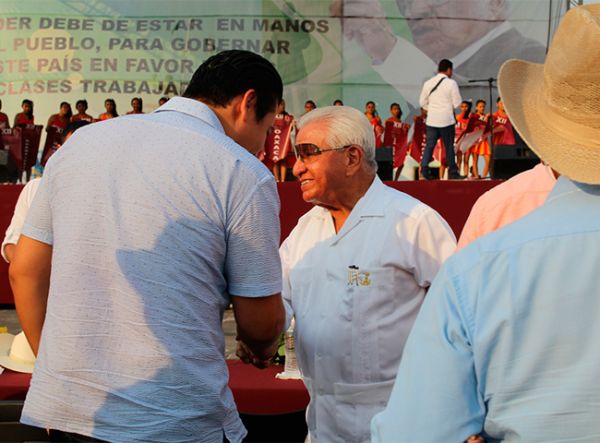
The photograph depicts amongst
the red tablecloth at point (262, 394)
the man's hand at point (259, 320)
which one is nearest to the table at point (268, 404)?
the red tablecloth at point (262, 394)

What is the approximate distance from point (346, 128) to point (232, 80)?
97 centimetres

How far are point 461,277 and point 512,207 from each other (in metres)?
1.51

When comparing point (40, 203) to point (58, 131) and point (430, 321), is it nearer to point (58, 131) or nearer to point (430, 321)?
point (430, 321)

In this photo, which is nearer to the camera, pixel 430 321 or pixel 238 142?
pixel 430 321

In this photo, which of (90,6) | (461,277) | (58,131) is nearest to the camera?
(461,277)

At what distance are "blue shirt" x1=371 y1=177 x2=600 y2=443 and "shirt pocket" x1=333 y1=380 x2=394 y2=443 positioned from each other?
5.17 ft

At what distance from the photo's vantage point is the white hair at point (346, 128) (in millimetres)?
2949

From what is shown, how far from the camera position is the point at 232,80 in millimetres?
2031

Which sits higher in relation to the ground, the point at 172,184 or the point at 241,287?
the point at 172,184

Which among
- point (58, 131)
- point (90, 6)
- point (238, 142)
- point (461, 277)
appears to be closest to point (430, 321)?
point (461, 277)

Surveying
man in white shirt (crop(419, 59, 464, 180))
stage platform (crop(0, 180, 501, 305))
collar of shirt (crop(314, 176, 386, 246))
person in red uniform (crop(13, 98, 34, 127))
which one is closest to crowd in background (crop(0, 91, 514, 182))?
person in red uniform (crop(13, 98, 34, 127))

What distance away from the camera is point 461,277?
1085 millimetres

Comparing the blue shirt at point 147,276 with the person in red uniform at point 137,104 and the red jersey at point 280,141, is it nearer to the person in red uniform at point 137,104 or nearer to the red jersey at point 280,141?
the red jersey at point 280,141

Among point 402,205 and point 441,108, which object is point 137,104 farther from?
point 402,205
